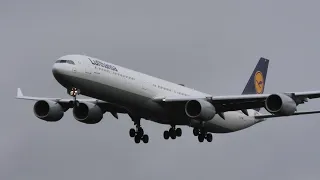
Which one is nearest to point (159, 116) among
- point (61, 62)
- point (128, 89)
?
point (128, 89)

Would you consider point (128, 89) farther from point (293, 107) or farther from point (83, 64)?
point (293, 107)

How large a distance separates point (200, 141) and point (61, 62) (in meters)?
15.2

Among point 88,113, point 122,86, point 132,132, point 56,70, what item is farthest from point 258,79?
point 56,70

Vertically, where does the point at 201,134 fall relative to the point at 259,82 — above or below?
below

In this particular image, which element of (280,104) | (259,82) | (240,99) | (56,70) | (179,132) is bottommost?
(280,104)

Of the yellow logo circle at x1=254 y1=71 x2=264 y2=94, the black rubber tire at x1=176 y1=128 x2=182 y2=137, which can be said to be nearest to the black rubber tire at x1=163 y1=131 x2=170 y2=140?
the black rubber tire at x1=176 y1=128 x2=182 y2=137

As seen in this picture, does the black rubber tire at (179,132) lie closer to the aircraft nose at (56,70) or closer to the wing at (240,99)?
the wing at (240,99)

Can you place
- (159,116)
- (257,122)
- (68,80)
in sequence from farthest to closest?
(257,122)
(159,116)
(68,80)

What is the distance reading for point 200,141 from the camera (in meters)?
91.9

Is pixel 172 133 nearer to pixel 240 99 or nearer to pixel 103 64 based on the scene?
pixel 240 99

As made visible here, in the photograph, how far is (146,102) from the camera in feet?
283

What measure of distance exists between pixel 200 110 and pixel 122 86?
6.40 m

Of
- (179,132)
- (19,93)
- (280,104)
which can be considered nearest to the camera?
(280,104)

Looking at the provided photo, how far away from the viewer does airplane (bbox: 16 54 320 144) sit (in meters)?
82.9
